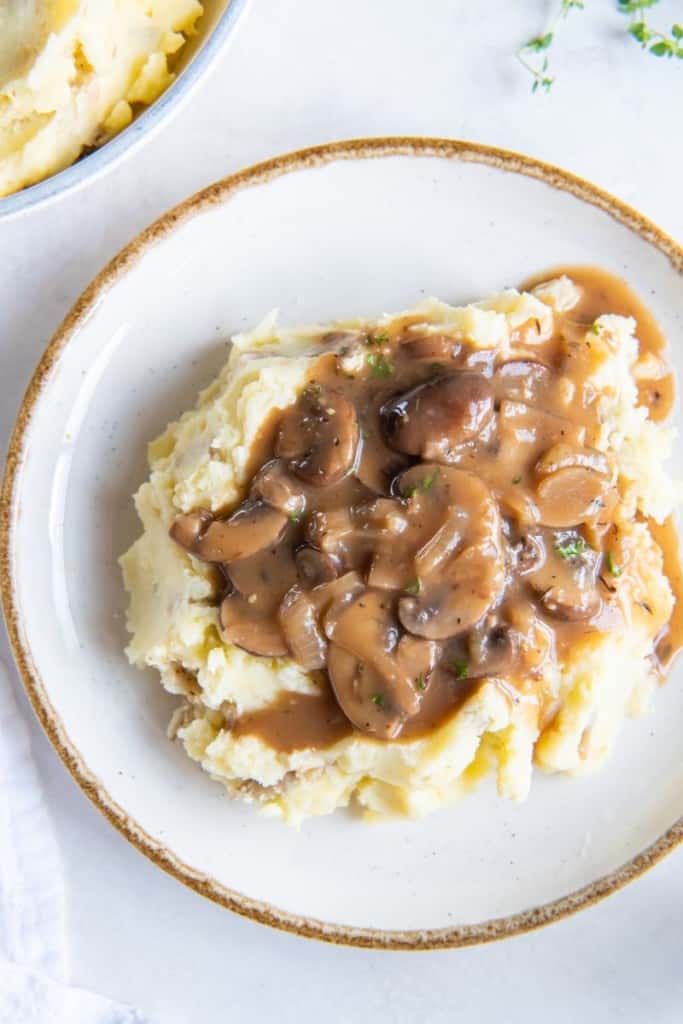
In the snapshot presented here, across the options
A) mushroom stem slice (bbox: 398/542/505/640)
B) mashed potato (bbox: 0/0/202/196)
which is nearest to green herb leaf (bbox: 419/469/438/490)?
mushroom stem slice (bbox: 398/542/505/640)

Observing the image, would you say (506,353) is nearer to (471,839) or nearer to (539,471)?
(539,471)

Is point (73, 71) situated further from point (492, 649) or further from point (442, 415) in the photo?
point (492, 649)

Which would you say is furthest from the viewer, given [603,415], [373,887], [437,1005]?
[437,1005]

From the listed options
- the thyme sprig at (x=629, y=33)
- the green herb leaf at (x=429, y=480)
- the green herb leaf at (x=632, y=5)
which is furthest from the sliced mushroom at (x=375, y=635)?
the green herb leaf at (x=632, y=5)

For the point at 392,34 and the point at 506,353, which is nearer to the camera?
the point at 506,353

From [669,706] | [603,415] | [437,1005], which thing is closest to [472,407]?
[603,415]

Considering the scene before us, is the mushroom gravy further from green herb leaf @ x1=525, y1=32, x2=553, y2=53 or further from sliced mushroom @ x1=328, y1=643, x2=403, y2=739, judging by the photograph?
green herb leaf @ x1=525, y1=32, x2=553, y2=53
